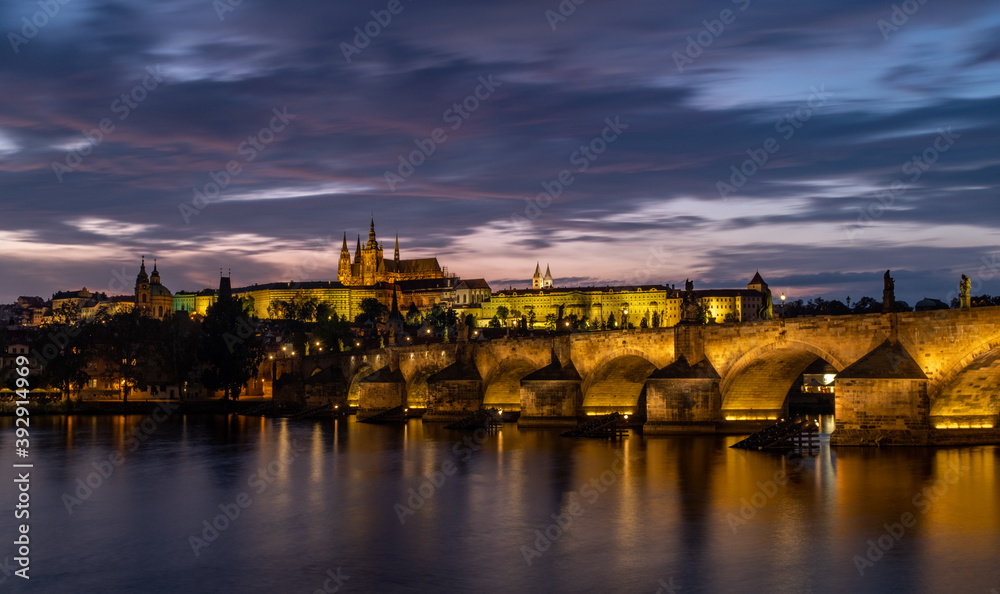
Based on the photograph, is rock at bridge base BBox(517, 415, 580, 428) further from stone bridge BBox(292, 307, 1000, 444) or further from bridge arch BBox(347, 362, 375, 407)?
bridge arch BBox(347, 362, 375, 407)

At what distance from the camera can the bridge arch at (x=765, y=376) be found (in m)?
39.9

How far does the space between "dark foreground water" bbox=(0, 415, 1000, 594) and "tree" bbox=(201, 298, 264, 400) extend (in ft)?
122

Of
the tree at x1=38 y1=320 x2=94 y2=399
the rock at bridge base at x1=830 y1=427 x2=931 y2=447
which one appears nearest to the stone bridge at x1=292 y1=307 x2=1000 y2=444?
the rock at bridge base at x1=830 y1=427 x2=931 y2=447

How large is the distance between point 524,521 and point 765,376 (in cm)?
1966

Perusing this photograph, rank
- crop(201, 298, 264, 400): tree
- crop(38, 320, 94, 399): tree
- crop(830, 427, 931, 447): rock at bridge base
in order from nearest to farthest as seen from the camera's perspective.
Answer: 1. crop(830, 427, 931, 447): rock at bridge base
2. crop(38, 320, 94, 399): tree
3. crop(201, 298, 264, 400): tree

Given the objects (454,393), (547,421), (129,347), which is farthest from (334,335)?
(547,421)

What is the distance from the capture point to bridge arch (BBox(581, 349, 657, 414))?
4928cm

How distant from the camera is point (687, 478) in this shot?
32.0m

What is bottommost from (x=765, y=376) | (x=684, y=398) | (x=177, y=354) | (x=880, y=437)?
(x=880, y=437)

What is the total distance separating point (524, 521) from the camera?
26328 mm

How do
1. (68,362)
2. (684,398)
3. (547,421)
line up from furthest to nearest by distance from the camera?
(68,362) → (547,421) → (684,398)

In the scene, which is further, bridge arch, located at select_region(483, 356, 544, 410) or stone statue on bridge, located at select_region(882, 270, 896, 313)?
bridge arch, located at select_region(483, 356, 544, 410)

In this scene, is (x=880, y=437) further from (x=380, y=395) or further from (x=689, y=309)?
(x=380, y=395)

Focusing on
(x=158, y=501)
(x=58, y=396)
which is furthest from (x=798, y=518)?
(x=58, y=396)
